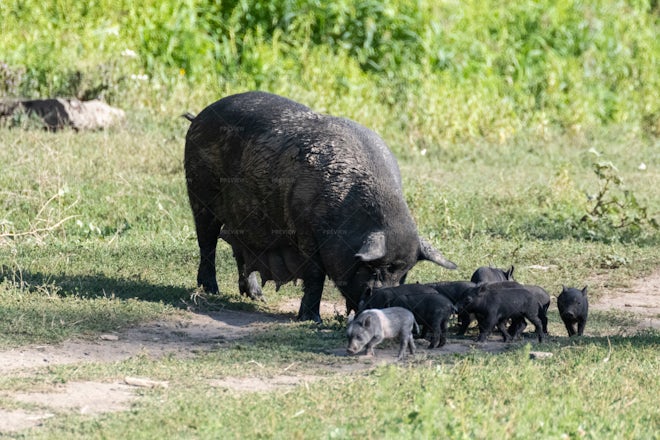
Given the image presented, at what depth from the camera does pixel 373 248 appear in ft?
24.7

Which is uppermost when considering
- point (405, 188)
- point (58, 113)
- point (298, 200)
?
point (298, 200)

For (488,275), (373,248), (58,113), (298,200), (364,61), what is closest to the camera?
(373,248)

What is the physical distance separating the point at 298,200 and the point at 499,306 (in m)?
1.73

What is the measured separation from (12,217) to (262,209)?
12.3ft

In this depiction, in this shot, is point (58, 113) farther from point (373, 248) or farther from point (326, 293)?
point (373, 248)

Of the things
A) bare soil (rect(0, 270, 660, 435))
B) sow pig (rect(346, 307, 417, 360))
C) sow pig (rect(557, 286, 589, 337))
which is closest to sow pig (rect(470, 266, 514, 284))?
sow pig (rect(557, 286, 589, 337))

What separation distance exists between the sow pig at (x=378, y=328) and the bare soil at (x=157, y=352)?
0.11 meters

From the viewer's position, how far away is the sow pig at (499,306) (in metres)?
7.39

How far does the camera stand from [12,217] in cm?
1115

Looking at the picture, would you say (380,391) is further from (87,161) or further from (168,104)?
(168,104)

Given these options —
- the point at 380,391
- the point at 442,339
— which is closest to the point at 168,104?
the point at 442,339

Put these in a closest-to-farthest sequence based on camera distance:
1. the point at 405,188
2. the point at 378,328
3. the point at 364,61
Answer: the point at 378,328
the point at 405,188
the point at 364,61

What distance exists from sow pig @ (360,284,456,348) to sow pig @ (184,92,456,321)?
283 mm

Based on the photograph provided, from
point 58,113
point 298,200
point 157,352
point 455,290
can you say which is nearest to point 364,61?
point 58,113
